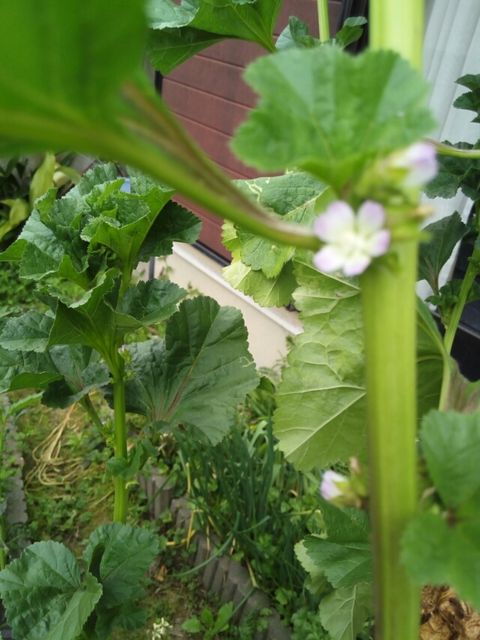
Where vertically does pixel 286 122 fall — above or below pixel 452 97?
above

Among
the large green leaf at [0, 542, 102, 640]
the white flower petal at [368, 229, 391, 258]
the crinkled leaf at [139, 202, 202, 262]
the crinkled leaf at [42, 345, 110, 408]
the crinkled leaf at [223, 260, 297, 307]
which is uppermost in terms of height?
the white flower petal at [368, 229, 391, 258]

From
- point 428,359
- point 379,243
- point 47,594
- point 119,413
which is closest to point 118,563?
point 47,594

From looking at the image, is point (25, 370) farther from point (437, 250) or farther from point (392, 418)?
point (392, 418)

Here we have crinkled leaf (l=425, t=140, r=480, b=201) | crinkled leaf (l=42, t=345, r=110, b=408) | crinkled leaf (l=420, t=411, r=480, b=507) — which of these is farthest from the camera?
crinkled leaf (l=42, t=345, r=110, b=408)

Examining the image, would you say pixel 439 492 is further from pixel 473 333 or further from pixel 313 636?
pixel 473 333

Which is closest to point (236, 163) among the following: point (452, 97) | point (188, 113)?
point (188, 113)

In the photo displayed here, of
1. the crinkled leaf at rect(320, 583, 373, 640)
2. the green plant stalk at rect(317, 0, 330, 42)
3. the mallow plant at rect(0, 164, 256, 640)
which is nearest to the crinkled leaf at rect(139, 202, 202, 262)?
the mallow plant at rect(0, 164, 256, 640)

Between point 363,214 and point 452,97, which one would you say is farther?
point 452,97

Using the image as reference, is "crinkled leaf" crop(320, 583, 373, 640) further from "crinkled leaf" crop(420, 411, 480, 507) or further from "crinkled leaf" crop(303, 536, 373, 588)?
"crinkled leaf" crop(420, 411, 480, 507)
